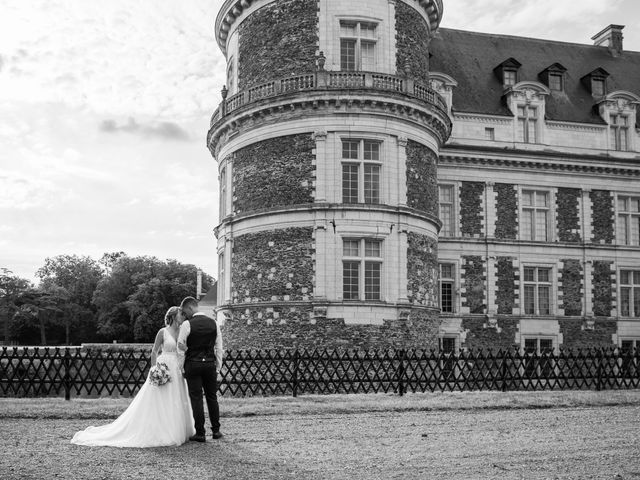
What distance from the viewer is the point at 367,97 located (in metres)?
26.2

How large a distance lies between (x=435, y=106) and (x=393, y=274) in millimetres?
6959

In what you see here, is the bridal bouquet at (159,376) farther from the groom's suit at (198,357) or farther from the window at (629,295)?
the window at (629,295)

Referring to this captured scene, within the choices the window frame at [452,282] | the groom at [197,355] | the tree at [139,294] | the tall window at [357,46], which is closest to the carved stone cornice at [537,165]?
the window frame at [452,282]

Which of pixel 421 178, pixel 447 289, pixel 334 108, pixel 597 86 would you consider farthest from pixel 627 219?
pixel 334 108

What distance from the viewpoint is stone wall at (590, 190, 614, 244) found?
35.5 m

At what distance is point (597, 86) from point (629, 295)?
438 inches

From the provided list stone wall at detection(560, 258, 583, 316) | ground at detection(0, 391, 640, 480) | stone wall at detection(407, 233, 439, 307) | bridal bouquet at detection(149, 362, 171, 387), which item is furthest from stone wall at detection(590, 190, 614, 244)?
bridal bouquet at detection(149, 362, 171, 387)

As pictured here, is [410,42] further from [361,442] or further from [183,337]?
[361,442]

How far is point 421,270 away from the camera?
27297 millimetres

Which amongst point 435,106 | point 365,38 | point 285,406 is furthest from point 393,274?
point 285,406

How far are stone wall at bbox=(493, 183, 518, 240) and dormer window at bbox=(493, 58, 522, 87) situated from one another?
582cm

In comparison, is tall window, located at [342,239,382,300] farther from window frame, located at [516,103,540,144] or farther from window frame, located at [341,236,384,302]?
window frame, located at [516,103,540,144]

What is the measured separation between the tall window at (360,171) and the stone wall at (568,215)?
493 inches

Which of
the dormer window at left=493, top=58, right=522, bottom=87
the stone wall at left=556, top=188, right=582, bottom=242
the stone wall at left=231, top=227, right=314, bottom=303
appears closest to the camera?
the stone wall at left=231, top=227, right=314, bottom=303
